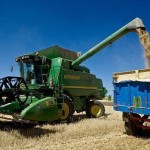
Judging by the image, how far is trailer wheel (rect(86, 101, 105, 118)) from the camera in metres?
14.3

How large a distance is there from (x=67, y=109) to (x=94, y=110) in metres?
2.65

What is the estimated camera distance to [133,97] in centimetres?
819

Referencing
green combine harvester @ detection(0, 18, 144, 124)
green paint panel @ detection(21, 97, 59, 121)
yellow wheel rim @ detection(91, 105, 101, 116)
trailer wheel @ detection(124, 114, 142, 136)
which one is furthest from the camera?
yellow wheel rim @ detection(91, 105, 101, 116)

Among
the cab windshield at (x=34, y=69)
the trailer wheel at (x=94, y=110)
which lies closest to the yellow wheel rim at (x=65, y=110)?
the cab windshield at (x=34, y=69)

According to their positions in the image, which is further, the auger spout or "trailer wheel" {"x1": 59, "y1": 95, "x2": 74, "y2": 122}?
"trailer wheel" {"x1": 59, "y1": 95, "x2": 74, "y2": 122}

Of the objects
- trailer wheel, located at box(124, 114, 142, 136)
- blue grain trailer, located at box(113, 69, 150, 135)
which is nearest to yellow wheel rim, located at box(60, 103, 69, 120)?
blue grain trailer, located at box(113, 69, 150, 135)

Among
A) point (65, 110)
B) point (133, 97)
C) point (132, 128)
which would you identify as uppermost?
point (133, 97)

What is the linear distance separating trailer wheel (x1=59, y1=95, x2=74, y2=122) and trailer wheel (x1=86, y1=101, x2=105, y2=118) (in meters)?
2.09

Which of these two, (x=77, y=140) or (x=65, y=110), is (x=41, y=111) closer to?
(x=77, y=140)

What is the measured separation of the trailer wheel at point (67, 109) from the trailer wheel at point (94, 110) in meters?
2.09

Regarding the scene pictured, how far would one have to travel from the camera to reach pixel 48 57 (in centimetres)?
1323

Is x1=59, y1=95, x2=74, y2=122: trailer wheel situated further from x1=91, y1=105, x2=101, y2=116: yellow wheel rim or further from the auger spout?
x1=91, y1=105, x2=101, y2=116: yellow wheel rim

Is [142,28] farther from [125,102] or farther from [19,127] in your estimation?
[19,127]

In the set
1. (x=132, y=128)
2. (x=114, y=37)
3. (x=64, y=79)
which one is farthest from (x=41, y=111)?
(x=114, y=37)
